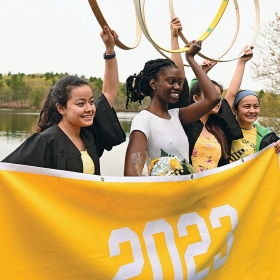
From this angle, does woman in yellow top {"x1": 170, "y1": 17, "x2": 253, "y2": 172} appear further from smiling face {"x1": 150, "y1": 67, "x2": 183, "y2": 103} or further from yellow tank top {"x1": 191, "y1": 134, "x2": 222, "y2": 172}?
smiling face {"x1": 150, "y1": 67, "x2": 183, "y2": 103}

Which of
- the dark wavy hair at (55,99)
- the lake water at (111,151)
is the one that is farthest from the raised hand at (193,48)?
the lake water at (111,151)

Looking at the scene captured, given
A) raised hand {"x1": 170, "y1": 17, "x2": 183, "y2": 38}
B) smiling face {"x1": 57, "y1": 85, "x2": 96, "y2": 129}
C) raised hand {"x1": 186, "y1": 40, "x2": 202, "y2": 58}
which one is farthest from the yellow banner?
raised hand {"x1": 170, "y1": 17, "x2": 183, "y2": 38}

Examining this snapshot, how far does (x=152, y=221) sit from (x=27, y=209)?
83 centimetres

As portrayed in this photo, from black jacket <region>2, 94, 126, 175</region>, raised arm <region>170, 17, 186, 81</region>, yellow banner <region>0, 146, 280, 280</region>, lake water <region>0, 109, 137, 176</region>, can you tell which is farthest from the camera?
lake water <region>0, 109, 137, 176</region>

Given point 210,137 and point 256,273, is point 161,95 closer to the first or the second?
point 210,137

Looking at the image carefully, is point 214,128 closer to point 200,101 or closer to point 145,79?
point 200,101

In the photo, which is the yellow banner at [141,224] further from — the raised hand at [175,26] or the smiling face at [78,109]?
the raised hand at [175,26]

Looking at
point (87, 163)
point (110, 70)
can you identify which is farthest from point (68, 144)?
point (110, 70)

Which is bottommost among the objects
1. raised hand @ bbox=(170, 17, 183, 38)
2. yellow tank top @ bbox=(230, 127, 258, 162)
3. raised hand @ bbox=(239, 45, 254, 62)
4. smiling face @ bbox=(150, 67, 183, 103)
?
yellow tank top @ bbox=(230, 127, 258, 162)

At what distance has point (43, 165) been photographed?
279 cm

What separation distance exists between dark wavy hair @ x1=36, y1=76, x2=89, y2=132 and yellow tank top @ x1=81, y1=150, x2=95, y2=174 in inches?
12.1

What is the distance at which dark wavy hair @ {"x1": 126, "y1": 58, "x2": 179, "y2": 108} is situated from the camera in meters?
3.52

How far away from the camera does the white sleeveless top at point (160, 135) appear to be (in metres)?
3.26

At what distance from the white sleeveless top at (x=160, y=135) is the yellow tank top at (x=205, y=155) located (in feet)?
1.01
